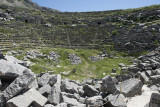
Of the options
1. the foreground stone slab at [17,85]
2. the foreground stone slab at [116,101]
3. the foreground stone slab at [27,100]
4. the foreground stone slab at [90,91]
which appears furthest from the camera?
the foreground stone slab at [90,91]

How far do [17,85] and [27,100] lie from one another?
0.70 metres

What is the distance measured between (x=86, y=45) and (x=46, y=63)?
497 inches

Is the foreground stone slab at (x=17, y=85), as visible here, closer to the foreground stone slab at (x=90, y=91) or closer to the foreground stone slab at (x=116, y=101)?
the foreground stone slab at (x=90, y=91)

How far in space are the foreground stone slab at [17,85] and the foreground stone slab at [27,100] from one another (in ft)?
0.74

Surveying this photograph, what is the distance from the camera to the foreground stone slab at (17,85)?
16.6 ft

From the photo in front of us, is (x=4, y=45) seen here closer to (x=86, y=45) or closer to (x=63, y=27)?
(x=86, y=45)

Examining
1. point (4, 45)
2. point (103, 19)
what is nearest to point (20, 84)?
point (4, 45)

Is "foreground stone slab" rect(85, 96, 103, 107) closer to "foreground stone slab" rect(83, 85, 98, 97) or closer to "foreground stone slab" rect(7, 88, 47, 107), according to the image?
"foreground stone slab" rect(83, 85, 98, 97)

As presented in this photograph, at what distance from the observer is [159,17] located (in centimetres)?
3356

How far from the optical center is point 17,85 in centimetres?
521

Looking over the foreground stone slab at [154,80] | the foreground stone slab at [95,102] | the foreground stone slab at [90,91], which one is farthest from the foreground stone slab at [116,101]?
the foreground stone slab at [154,80]

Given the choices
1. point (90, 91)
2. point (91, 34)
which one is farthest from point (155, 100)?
point (91, 34)

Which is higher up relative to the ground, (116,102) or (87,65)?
(116,102)

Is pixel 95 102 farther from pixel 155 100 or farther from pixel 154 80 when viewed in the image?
pixel 154 80
